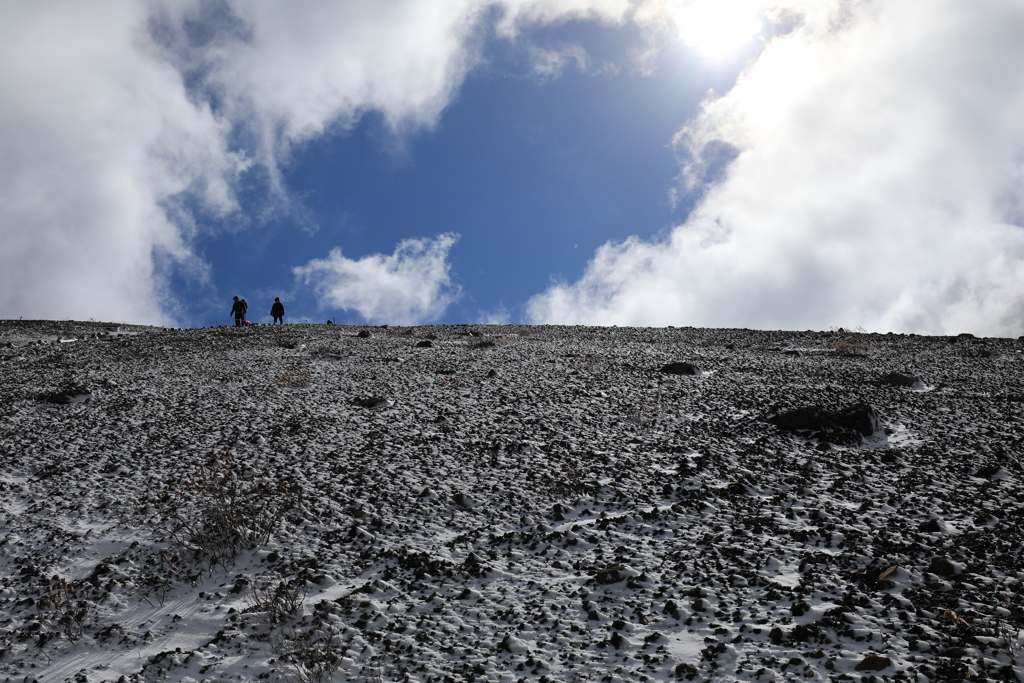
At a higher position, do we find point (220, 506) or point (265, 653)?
point (220, 506)

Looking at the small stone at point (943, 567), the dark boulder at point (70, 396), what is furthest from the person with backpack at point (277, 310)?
the small stone at point (943, 567)

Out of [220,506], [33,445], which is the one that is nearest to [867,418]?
[220,506]

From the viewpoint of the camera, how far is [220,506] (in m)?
7.43

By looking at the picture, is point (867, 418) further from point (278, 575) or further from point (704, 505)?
point (278, 575)

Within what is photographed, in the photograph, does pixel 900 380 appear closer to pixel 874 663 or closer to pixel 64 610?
pixel 874 663

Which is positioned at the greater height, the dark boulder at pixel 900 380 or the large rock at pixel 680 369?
the large rock at pixel 680 369

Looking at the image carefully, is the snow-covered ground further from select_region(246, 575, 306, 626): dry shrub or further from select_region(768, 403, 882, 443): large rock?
select_region(768, 403, 882, 443): large rock

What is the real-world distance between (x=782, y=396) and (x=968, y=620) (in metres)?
8.99

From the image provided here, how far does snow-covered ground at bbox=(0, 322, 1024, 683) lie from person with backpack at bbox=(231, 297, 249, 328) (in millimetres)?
17179

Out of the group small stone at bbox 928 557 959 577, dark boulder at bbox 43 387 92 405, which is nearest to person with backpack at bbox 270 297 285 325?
dark boulder at bbox 43 387 92 405

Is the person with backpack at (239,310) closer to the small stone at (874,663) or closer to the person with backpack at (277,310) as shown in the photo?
the person with backpack at (277,310)

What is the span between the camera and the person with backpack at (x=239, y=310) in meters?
31.6

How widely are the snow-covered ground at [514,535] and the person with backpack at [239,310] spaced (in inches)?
676

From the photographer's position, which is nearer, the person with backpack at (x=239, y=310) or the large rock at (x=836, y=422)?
the large rock at (x=836, y=422)
